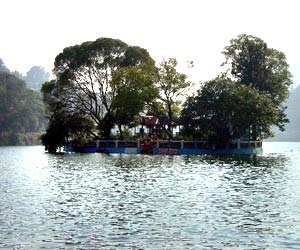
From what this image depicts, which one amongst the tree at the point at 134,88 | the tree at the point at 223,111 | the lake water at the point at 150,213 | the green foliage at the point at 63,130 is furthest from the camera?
the green foliage at the point at 63,130

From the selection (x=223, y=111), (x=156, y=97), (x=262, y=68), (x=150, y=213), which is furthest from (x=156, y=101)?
(x=150, y=213)

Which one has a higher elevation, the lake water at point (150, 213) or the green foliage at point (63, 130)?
the green foliage at point (63, 130)

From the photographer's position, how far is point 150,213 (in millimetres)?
23984

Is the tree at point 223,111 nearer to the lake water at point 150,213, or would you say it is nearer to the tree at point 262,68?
the tree at point 262,68

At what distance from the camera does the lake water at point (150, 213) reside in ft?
59.9

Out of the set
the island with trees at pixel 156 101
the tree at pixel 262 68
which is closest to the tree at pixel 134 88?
the island with trees at pixel 156 101

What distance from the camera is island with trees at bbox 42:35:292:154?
87438 millimetres

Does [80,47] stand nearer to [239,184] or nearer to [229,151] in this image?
[229,151]

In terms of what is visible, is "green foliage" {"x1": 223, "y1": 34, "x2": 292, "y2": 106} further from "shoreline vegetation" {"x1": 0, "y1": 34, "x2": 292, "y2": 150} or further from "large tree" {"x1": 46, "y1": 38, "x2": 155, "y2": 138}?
"large tree" {"x1": 46, "y1": 38, "x2": 155, "y2": 138}

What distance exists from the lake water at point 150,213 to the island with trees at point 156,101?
4762cm

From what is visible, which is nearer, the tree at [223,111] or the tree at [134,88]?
the tree at [223,111]

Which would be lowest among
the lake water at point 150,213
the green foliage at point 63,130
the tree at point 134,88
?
the lake water at point 150,213

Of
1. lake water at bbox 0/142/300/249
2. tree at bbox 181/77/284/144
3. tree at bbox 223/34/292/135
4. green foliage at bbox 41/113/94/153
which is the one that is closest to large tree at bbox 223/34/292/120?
tree at bbox 223/34/292/135

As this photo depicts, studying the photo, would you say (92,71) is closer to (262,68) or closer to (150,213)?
(262,68)
